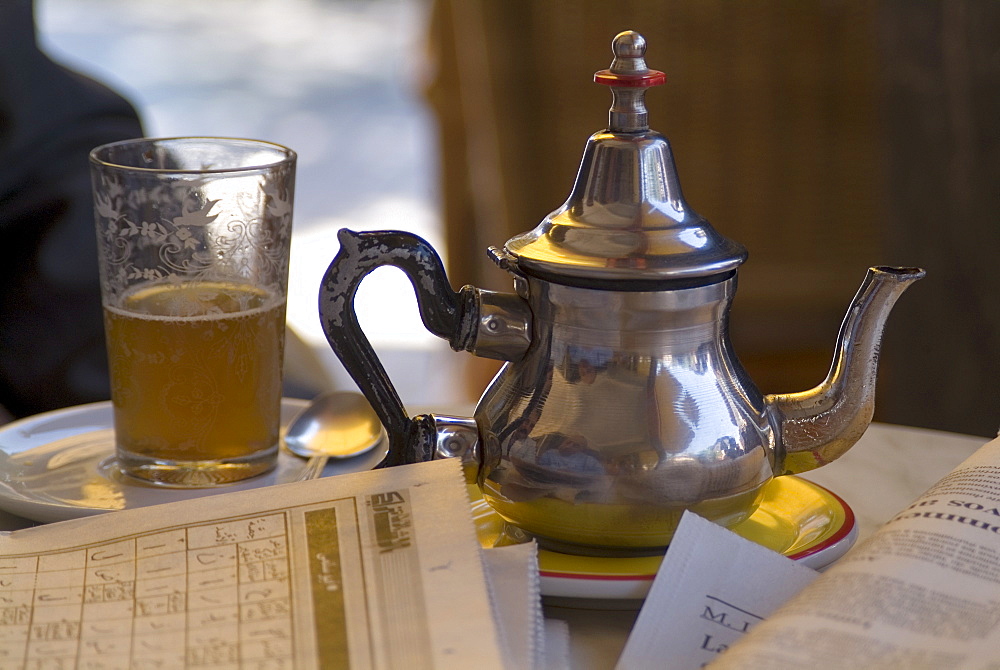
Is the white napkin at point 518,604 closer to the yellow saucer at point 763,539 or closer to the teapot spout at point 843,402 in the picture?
the yellow saucer at point 763,539

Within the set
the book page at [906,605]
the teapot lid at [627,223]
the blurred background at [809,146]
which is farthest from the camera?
the blurred background at [809,146]

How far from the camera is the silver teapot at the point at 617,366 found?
45cm

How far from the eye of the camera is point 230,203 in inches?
23.5

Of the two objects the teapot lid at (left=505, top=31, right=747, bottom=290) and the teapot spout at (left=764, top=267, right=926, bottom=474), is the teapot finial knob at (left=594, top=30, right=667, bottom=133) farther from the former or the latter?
the teapot spout at (left=764, top=267, right=926, bottom=474)

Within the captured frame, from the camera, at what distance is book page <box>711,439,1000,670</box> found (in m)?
0.35

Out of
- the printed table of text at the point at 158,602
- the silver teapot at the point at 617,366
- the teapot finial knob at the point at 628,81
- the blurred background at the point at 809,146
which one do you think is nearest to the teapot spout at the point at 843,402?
the silver teapot at the point at 617,366

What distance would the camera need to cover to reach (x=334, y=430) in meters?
0.68

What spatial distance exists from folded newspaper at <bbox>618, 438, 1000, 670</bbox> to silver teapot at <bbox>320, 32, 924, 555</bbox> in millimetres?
42

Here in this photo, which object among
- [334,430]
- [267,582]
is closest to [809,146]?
[334,430]

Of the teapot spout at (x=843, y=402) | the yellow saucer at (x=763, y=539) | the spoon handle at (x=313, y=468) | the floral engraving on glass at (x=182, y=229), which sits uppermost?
the floral engraving on glass at (x=182, y=229)

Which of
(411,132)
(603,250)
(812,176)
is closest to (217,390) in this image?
(603,250)

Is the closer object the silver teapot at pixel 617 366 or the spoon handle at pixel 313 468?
the silver teapot at pixel 617 366

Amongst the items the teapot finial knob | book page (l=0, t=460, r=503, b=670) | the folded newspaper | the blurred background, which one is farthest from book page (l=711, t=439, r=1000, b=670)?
the blurred background

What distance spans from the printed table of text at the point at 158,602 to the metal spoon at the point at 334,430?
0.21 metres
